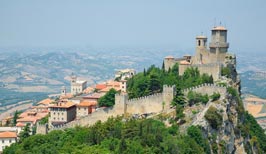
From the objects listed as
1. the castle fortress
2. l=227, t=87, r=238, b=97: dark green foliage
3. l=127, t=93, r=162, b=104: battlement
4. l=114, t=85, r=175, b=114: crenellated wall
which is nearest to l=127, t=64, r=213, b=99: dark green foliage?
the castle fortress

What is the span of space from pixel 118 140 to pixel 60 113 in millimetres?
14809

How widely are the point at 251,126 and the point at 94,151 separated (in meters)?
32.7

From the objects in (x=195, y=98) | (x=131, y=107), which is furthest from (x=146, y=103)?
(x=195, y=98)

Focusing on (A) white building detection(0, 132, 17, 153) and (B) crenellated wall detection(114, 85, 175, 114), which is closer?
(B) crenellated wall detection(114, 85, 175, 114)

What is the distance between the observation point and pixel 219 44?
65562 millimetres

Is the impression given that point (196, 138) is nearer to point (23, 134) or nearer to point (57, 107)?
point (57, 107)

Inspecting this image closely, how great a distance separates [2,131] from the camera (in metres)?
73.4

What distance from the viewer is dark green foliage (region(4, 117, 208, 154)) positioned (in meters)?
49.9

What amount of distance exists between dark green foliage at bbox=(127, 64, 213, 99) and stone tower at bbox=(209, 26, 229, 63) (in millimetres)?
4725

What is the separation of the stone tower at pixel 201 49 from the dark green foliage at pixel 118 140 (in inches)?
583

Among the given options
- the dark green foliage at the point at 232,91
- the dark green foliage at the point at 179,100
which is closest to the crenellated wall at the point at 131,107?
the dark green foliage at the point at 179,100

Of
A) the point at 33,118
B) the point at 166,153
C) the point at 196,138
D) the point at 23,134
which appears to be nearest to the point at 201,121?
the point at 196,138

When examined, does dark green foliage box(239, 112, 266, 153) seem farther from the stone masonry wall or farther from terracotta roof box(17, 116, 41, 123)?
terracotta roof box(17, 116, 41, 123)

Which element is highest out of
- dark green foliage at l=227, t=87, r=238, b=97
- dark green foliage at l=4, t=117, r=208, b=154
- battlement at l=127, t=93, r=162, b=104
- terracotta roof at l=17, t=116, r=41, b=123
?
dark green foliage at l=227, t=87, r=238, b=97
